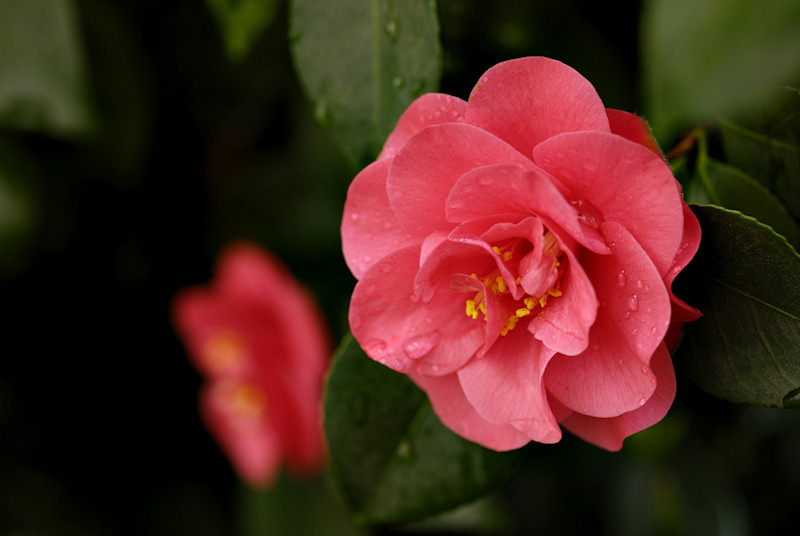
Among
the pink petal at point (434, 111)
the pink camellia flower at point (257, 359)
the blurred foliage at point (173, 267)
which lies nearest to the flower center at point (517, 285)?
the pink petal at point (434, 111)

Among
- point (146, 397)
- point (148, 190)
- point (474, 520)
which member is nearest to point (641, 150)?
point (474, 520)

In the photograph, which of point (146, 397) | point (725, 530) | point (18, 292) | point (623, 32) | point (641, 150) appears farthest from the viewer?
point (146, 397)

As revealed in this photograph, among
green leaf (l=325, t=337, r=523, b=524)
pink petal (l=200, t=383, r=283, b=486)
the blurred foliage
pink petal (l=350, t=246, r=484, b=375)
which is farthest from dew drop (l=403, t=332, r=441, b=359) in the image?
pink petal (l=200, t=383, r=283, b=486)

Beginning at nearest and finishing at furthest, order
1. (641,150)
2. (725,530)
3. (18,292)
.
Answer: (641,150) < (725,530) < (18,292)

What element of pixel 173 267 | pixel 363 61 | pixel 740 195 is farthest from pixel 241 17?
pixel 173 267

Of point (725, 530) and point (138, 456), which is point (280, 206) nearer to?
point (138, 456)

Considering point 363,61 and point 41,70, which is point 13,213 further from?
point 363,61

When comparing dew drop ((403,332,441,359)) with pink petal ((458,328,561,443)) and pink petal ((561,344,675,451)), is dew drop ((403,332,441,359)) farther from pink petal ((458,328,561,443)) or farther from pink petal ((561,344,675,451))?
pink petal ((561,344,675,451))
